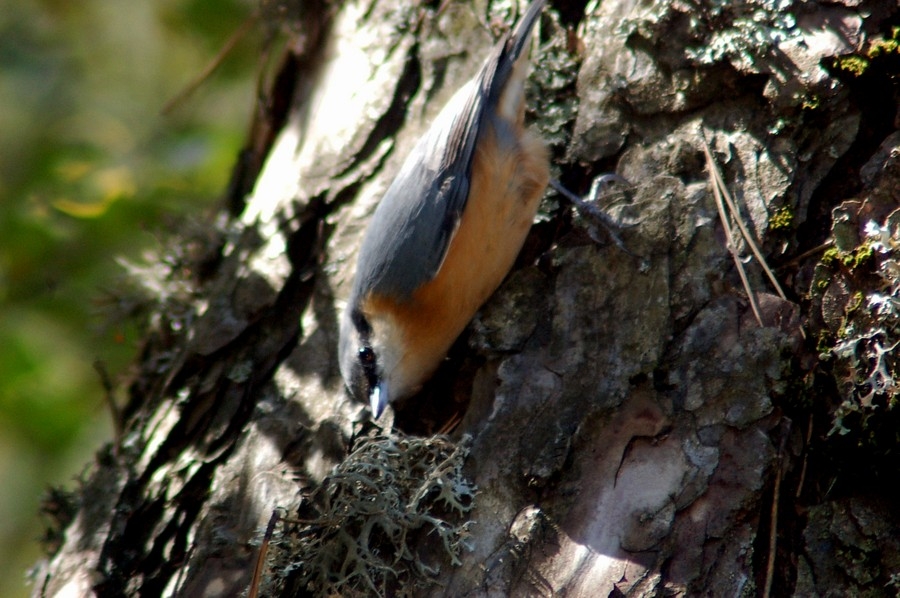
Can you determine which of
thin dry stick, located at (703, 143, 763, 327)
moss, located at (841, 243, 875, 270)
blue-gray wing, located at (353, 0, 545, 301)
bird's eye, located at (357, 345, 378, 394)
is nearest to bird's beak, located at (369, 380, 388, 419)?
bird's eye, located at (357, 345, 378, 394)

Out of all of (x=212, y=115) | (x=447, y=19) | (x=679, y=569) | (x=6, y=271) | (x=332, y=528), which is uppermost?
(x=447, y=19)

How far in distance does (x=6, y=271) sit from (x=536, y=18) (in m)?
2.56

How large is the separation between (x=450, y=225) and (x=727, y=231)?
102 centimetres

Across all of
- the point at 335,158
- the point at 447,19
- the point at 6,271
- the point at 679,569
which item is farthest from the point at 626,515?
the point at 6,271

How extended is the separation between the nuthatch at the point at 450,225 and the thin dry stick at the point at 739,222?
572mm

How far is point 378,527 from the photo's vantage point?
1.99 m

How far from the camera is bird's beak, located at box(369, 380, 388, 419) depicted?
2279 millimetres

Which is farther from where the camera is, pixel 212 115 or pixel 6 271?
pixel 212 115

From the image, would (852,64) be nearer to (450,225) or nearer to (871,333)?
(871,333)

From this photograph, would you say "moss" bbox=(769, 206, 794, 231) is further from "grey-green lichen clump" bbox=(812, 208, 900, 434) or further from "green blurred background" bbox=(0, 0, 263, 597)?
"green blurred background" bbox=(0, 0, 263, 597)

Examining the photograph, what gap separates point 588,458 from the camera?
193 cm

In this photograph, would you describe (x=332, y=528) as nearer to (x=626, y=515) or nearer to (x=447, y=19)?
(x=626, y=515)

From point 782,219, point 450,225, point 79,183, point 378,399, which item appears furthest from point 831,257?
point 79,183

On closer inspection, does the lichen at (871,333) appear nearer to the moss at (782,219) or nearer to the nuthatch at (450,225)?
the moss at (782,219)
